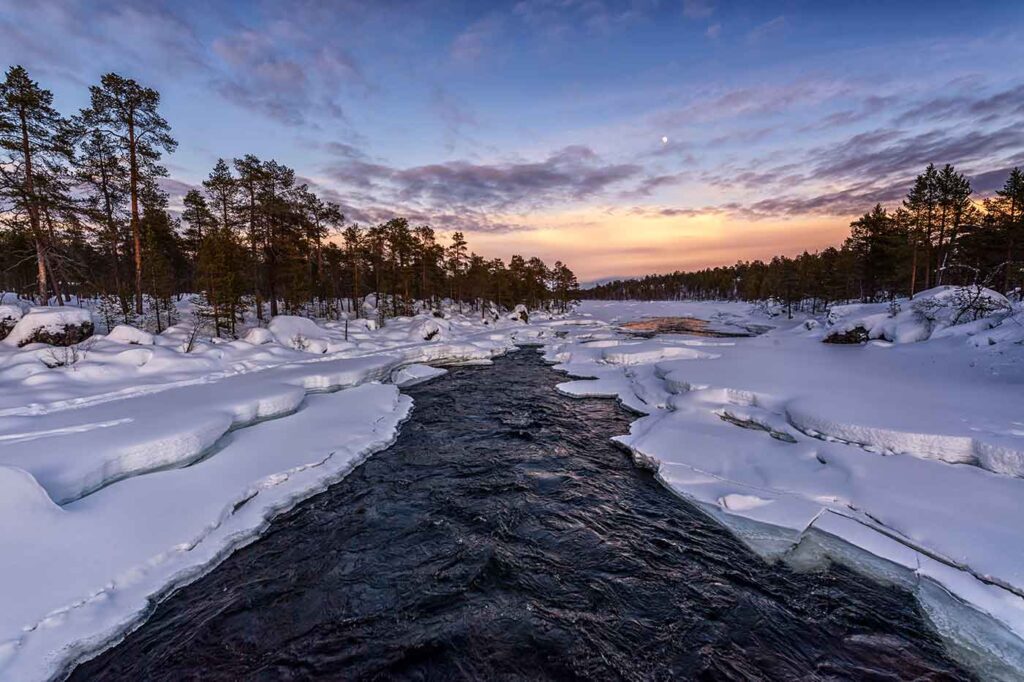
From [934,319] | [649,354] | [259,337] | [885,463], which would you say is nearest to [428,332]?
[259,337]

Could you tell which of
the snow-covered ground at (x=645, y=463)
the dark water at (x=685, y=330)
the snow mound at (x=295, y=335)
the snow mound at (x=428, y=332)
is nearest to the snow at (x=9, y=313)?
the snow-covered ground at (x=645, y=463)

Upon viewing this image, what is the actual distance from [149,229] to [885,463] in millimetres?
37276

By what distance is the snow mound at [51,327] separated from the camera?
60.8 feet

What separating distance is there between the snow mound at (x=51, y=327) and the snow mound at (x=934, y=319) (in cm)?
4144

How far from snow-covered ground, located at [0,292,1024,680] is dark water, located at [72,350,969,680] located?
58cm

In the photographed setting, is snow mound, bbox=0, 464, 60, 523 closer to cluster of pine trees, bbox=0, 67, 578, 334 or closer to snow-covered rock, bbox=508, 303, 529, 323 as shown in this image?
cluster of pine trees, bbox=0, 67, 578, 334

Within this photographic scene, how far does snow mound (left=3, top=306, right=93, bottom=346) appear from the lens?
1853cm

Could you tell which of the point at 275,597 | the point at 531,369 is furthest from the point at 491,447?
the point at 531,369

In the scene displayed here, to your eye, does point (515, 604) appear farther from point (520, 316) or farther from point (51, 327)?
point (520, 316)

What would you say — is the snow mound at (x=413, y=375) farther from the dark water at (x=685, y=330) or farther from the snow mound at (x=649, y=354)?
the dark water at (x=685, y=330)

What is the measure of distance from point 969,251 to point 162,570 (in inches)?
2619

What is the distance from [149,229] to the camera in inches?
1000

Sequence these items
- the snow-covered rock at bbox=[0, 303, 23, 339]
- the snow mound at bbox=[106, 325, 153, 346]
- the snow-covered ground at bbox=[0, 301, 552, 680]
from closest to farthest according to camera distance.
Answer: the snow-covered ground at bbox=[0, 301, 552, 680]
the snow-covered rock at bbox=[0, 303, 23, 339]
the snow mound at bbox=[106, 325, 153, 346]

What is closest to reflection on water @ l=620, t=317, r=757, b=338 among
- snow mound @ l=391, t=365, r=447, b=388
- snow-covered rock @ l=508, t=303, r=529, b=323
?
snow-covered rock @ l=508, t=303, r=529, b=323
